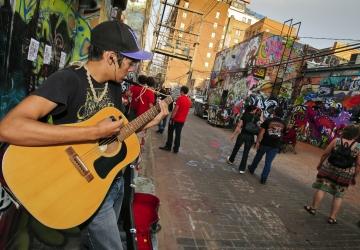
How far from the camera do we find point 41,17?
3.44 metres

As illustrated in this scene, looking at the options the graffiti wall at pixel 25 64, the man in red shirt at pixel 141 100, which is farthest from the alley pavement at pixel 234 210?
the graffiti wall at pixel 25 64

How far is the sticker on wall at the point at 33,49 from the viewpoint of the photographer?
3285mm

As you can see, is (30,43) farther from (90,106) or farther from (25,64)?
(90,106)

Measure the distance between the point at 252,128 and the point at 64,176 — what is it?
294 inches

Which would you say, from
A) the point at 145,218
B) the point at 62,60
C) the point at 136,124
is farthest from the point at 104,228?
the point at 62,60

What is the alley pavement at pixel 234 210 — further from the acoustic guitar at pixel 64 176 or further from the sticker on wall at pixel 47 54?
the sticker on wall at pixel 47 54

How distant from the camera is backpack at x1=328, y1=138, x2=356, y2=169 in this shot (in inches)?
230

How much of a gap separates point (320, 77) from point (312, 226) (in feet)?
54.6

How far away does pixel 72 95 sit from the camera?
1.99m

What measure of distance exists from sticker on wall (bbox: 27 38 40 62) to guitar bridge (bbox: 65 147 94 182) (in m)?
1.73

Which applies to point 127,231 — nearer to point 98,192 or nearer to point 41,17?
point 98,192

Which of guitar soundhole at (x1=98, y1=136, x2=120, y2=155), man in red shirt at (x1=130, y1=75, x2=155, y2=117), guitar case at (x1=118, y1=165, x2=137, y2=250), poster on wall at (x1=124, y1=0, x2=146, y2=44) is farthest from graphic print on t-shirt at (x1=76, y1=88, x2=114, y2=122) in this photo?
poster on wall at (x1=124, y1=0, x2=146, y2=44)

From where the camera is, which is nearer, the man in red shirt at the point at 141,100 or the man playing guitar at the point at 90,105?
the man playing guitar at the point at 90,105

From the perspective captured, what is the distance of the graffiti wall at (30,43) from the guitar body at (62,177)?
124cm
